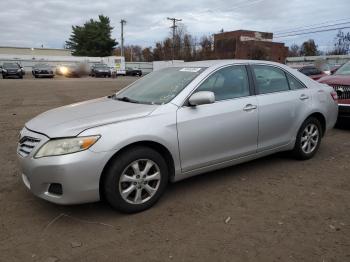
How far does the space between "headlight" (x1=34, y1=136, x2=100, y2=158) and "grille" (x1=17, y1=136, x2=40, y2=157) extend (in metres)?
0.20

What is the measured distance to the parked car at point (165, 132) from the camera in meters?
3.44

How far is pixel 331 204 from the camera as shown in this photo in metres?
4.01

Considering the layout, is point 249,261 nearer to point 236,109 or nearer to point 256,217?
point 256,217

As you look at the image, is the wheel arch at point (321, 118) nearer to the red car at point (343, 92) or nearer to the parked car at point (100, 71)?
the red car at point (343, 92)

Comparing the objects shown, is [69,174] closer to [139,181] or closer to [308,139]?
[139,181]

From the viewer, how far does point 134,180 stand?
371cm

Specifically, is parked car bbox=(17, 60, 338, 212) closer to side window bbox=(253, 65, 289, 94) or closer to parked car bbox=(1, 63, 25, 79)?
side window bbox=(253, 65, 289, 94)

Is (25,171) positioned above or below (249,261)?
above

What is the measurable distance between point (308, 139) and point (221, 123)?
199cm

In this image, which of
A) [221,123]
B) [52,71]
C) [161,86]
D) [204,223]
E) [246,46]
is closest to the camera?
[204,223]

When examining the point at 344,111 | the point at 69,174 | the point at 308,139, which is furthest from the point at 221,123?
the point at 344,111

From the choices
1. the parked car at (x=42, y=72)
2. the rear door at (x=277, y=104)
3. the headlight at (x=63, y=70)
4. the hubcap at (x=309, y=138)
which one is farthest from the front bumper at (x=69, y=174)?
the headlight at (x=63, y=70)

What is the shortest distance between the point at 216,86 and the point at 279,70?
4.44 ft

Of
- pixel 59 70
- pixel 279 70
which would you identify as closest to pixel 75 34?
pixel 59 70
